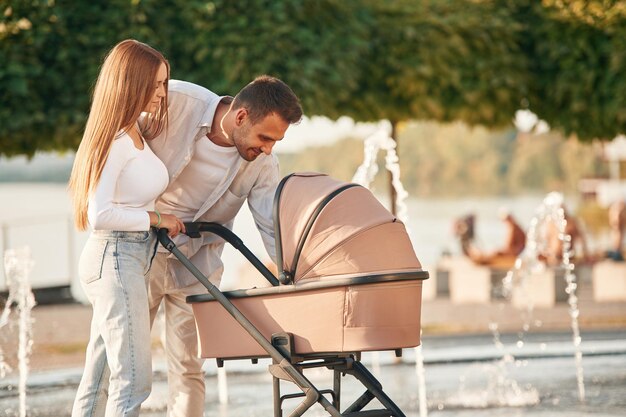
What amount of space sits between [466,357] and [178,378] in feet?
19.7

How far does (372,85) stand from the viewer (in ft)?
36.5

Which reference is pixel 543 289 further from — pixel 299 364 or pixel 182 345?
pixel 299 364

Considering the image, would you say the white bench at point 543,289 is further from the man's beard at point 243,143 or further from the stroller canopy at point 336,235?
the stroller canopy at point 336,235

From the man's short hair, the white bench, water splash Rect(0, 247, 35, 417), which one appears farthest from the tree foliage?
the man's short hair

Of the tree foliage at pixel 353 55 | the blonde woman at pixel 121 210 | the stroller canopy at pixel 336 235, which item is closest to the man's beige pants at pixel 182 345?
the blonde woman at pixel 121 210

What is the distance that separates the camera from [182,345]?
17.1 ft

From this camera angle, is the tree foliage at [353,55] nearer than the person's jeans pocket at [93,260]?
No

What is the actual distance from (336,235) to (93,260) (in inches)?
36.1

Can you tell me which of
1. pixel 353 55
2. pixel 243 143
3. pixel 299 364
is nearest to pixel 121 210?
pixel 243 143

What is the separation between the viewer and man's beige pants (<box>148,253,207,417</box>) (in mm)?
5195

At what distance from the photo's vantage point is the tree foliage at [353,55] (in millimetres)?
10336

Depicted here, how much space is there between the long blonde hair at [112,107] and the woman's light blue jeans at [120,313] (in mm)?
159

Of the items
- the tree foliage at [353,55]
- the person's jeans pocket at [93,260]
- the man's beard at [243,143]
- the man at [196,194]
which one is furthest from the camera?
the tree foliage at [353,55]

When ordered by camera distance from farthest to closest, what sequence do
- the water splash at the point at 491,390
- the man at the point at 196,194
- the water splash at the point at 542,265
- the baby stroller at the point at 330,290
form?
the water splash at the point at 542,265 → the water splash at the point at 491,390 → the man at the point at 196,194 → the baby stroller at the point at 330,290
